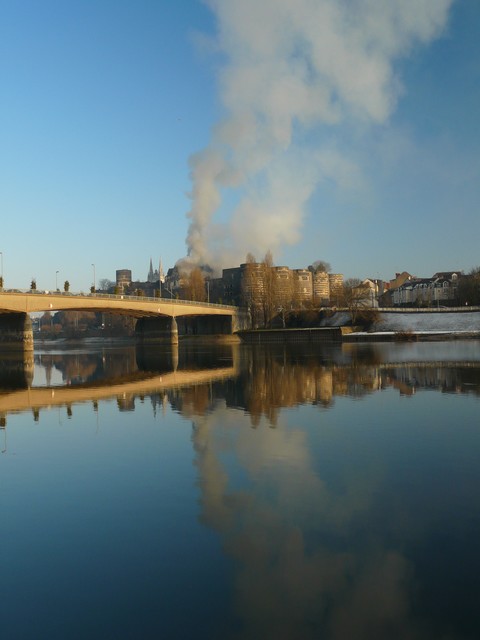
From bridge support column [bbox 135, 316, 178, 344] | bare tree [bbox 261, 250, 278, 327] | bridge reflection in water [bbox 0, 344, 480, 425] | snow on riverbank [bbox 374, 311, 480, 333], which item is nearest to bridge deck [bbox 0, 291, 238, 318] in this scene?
bridge support column [bbox 135, 316, 178, 344]

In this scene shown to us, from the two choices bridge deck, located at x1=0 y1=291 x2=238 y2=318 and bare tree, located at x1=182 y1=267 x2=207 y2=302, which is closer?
bridge deck, located at x1=0 y1=291 x2=238 y2=318

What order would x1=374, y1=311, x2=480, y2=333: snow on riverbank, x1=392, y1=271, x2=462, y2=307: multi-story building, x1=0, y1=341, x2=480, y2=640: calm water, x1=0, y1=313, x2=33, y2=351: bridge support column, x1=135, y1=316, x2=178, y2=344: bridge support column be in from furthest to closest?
x1=392, y1=271, x2=462, y2=307: multi-story building < x1=374, y1=311, x2=480, y2=333: snow on riverbank < x1=135, y1=316, x2=178, y2=344: bridge support column < x1=0, y1=313, x2=33, y2=351: bridge support column < x1=0, y1=341, x2=480, y2=640: calm water

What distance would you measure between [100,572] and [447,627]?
15.3ft

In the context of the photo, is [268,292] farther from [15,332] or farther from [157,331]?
[15,332]

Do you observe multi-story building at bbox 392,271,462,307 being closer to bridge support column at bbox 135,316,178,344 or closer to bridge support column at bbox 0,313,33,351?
bridge support column at bbox 135,316,178,344

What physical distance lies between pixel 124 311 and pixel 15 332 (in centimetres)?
2053

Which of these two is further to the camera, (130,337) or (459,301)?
(130,337)

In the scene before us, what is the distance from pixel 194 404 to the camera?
944 inches

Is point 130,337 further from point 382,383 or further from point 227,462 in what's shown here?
point 227,462

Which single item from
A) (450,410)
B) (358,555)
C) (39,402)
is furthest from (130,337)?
(358,555)

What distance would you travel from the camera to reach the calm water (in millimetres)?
6695

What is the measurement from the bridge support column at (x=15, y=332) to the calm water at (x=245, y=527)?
61455mm

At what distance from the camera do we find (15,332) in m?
78.2

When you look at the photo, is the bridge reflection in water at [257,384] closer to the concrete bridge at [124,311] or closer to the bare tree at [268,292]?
the concrete bridge at [124,311]
